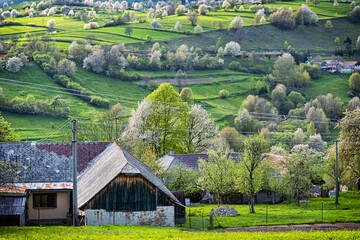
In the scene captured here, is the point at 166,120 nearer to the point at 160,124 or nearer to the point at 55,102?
Result: the point at 160,124

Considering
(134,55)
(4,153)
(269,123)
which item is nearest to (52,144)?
(4,153)

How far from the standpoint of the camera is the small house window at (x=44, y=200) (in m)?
38.7

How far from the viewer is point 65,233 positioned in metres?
24.9

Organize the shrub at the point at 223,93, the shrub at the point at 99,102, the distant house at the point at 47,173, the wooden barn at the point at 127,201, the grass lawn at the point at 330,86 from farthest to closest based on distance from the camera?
the grass lawn at the point at 330,86
the shrub at the point at 223,93
the shrub at the point at 99,102
the distant house at the point at 47,173
the wooden barn at the point at 127,201

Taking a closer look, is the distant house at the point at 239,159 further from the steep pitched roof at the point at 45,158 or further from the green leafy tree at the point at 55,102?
the green leafy tree at the point at 55,102

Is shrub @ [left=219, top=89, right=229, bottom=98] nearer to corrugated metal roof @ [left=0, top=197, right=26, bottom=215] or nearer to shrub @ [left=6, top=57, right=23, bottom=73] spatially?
shrub @ [left=6, top=57, right=23, bottom=73]

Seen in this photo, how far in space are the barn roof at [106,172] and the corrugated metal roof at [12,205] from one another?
423cm

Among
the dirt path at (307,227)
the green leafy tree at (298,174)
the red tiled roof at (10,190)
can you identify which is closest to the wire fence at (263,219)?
the dirt path at (307,227)

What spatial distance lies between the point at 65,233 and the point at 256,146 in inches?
1154

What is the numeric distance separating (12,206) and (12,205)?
115mm

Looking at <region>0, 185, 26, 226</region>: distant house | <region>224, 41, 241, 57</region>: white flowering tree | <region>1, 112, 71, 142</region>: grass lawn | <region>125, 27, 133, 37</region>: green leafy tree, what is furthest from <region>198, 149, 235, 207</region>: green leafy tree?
<region>125, 27, 133, 37</region>: green leafy tree

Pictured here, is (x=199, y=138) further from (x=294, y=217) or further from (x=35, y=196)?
(x=35, y=196)

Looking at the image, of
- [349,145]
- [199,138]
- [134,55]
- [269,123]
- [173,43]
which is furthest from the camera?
[173,43]

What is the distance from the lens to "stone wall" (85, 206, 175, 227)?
3484 cm
